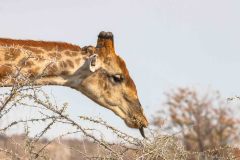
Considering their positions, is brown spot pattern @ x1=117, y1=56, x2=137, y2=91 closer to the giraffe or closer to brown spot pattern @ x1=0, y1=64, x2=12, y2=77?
the giraffe

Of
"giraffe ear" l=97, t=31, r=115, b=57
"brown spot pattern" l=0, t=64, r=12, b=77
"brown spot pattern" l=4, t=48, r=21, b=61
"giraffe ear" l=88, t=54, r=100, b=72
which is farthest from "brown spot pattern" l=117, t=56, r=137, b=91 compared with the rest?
"brown spot pattern" l=0, t=64, r=12, b=77

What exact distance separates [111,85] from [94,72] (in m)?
0.35

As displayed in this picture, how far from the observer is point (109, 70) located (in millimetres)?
7652

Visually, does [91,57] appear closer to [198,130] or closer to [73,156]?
[198,130]

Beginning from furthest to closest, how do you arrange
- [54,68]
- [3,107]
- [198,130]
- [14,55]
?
[198,130] < [54,68] < [14,55] < [3,107]

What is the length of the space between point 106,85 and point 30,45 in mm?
1323

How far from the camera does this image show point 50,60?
671cm

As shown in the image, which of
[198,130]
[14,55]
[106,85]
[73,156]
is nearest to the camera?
[14,55]

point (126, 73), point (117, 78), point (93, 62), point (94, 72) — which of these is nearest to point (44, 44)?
point (93, 62)

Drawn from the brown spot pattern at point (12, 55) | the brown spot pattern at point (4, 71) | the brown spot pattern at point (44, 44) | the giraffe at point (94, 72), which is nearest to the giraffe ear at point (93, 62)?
the giraffe at point (94, 72)

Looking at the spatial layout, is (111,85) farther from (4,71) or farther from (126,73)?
(4,71)

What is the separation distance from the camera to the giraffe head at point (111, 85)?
24.7 feet

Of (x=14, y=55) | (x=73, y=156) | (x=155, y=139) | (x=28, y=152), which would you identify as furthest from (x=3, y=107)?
(x=73, y=156)

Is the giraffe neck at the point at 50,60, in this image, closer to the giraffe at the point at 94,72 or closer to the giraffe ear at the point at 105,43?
the giraffe at the point at 94,72
